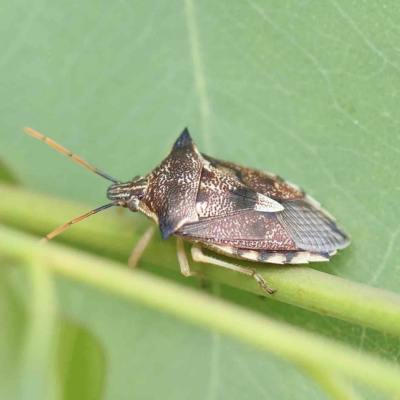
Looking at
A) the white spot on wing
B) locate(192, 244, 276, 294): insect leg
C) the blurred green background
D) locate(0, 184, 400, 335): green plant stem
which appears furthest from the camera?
the white spot on wing

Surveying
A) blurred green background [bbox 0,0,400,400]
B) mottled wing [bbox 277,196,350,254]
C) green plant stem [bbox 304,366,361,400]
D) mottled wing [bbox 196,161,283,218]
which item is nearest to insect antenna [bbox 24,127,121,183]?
blurred green background [bbox 0,0,400,400]

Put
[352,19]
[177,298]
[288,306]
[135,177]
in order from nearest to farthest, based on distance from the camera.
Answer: [177,298]
[352,19]
[288,306]
[135,177]

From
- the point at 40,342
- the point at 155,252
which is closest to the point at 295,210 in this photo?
the point at 155,252

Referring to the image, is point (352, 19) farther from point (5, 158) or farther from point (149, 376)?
point (149, 376)

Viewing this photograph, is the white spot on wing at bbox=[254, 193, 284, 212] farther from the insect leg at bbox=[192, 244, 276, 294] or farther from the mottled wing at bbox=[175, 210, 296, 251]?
the insect leg at bbox=[192, 244, 276, 294]

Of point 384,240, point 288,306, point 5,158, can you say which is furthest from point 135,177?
point 384,240

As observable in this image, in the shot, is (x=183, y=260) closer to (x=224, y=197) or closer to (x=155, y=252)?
(x=155, y=252)

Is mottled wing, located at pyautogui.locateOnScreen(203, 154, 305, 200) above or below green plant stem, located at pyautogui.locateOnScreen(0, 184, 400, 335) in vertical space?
above
